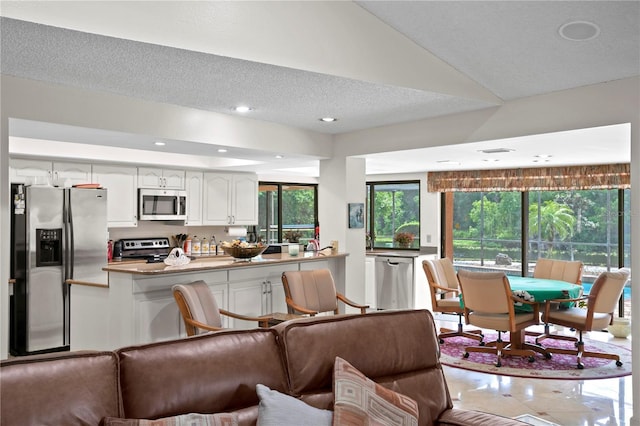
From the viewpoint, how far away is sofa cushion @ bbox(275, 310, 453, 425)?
208 centimetres

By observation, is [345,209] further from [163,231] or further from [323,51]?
[163,231]

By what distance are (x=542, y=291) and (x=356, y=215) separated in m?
2.05

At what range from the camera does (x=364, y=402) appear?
1.97 metres

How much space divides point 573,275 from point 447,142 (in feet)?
8.77

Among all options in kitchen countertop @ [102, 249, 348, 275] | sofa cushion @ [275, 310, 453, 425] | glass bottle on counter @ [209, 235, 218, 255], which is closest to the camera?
sofa cushion @ [275, 310, 453, 425]

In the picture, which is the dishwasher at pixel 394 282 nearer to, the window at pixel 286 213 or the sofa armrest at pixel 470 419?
the window at pixel 286 213

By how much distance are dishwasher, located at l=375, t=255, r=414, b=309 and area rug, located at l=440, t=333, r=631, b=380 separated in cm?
171

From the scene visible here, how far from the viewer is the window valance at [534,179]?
265 inches

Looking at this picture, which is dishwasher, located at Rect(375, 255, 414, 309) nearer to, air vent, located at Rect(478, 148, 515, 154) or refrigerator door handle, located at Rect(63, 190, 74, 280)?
air vent, located at Rect(478, 148, 515, 154)

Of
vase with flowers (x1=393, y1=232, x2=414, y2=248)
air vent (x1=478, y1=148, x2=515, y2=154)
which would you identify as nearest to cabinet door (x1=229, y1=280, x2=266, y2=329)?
Result: air vent (x1=478, y1=148, x2=515, y2=154)

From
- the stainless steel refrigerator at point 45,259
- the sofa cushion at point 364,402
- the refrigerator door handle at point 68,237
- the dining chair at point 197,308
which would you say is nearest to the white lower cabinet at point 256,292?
the dining chair at point 197,308

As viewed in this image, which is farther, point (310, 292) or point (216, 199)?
point (216, 199)

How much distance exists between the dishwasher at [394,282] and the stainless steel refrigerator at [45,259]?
397 cm

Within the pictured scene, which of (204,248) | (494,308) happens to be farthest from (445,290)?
(204,248)
